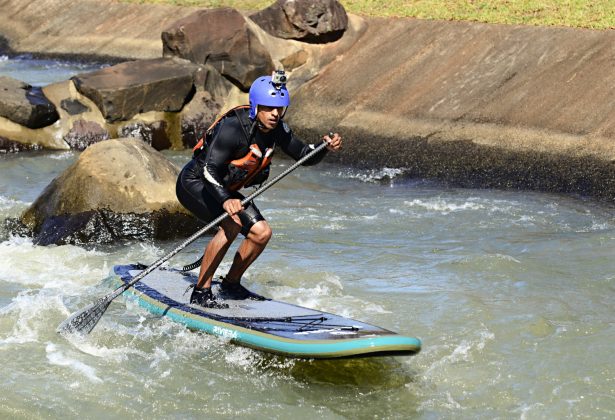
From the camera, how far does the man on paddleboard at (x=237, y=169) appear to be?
315 inches

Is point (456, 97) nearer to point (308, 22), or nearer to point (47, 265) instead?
point (308, 22)

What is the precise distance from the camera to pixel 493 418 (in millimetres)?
7141

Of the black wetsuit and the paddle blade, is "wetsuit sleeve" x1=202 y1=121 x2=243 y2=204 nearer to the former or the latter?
the black wetsuit

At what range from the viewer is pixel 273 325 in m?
8.02

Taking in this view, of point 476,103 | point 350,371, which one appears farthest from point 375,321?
point 476,103

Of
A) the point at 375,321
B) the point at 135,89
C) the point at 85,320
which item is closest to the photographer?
the point at 85,320

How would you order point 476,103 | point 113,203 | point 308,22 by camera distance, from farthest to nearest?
1. point 308,22
2. point 476,103
3. point 113,203

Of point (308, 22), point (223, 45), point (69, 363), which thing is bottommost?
point (223, 45)

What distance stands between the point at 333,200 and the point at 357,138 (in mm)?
3367

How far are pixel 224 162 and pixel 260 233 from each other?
2.10ft

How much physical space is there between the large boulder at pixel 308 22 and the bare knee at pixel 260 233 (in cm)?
1328

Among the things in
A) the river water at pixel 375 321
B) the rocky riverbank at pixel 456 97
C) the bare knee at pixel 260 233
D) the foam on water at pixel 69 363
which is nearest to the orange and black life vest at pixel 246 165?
the bare knee at pixel 260 233

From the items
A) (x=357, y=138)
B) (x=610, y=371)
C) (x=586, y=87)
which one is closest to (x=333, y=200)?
(x=357, y=138)

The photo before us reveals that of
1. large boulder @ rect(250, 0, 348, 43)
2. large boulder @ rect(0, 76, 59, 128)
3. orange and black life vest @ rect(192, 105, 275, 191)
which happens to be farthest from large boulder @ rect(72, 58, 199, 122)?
orange and black life vest @ rect(192, 105, 275, 191)
